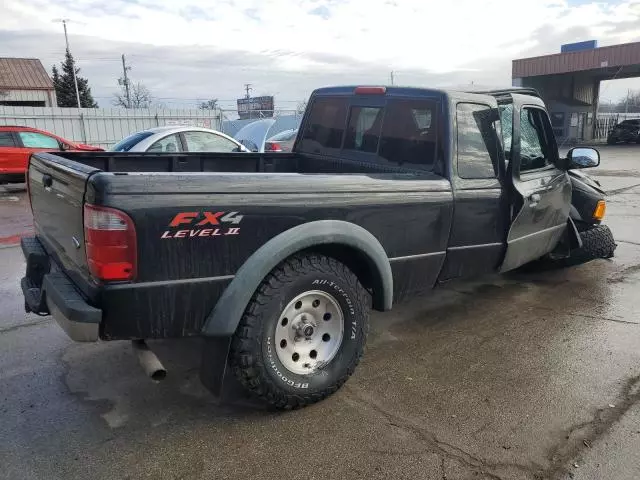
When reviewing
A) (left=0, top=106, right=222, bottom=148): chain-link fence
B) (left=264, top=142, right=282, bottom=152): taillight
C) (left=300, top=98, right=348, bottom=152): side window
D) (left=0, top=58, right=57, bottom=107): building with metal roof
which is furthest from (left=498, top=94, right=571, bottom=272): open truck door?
(left=0, top=58, right=57, bottom=107): building with metal roof

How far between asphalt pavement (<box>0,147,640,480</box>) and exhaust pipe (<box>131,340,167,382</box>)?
416 millimetres

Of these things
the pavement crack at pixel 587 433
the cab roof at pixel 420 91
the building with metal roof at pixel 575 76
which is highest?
the building with metal roof at pixel 575 76

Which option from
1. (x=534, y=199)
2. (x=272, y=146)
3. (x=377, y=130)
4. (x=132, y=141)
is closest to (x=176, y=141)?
(x=132, y=141)

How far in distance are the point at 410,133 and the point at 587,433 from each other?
2297 millimetres

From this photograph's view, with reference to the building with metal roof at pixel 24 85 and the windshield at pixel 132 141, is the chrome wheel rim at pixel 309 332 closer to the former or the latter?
the windshield at pixel 132 141

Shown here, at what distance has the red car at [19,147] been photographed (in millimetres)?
13820

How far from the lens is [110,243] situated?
2.53 m

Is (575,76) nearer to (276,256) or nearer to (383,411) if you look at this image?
(383,411)

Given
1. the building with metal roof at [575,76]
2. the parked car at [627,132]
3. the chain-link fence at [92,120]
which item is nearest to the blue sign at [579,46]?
the building with metal roof at [575,76]

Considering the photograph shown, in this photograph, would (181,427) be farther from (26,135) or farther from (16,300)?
(26,135)

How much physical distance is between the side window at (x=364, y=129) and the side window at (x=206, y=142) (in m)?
5.48

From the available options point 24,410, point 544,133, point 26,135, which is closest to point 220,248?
point 24,410

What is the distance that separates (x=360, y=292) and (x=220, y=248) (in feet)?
3.23

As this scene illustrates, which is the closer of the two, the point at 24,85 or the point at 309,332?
the point at 309,332
